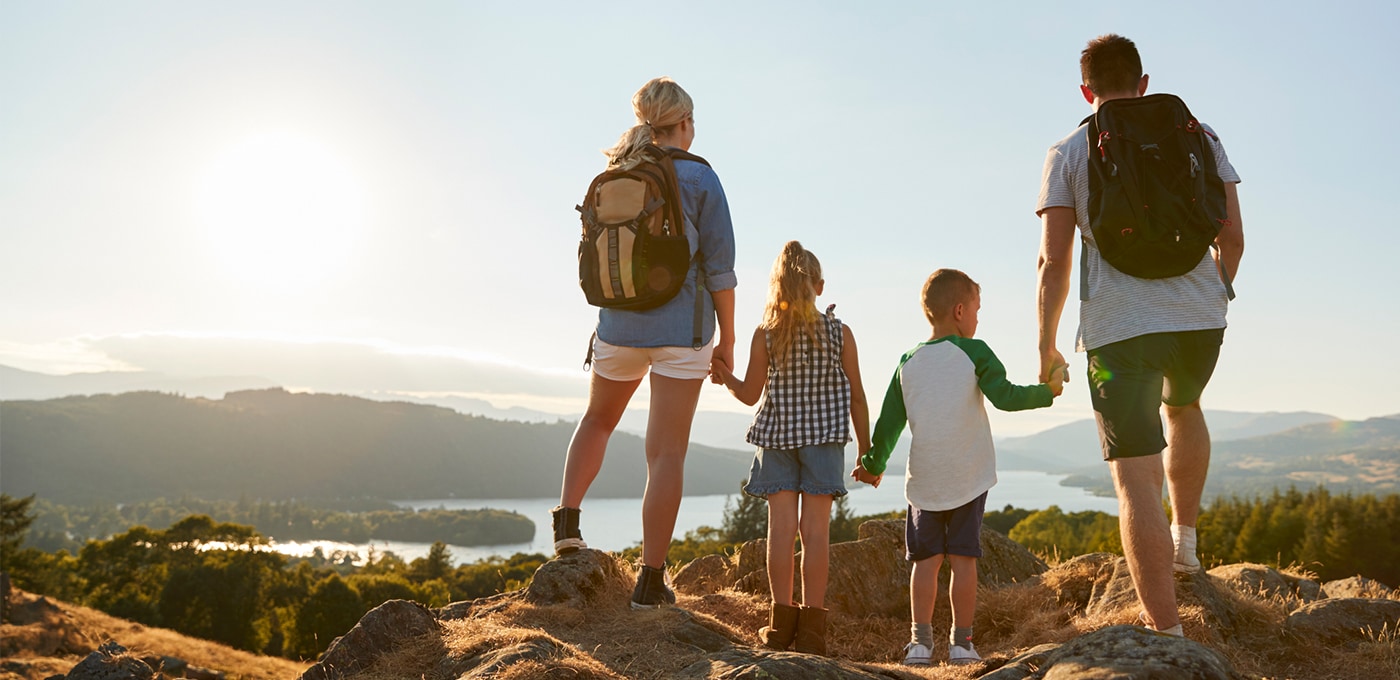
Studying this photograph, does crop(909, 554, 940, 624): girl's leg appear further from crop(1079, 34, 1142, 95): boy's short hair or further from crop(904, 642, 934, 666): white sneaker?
crop(1079, 34, 1142, 95): boy's short hair

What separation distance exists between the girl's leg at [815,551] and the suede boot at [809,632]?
51mm

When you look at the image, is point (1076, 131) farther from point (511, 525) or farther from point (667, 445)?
point (511, 525)

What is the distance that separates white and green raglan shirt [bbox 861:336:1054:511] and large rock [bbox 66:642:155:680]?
4953mm

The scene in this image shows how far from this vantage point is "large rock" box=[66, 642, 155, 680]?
5.47 meters

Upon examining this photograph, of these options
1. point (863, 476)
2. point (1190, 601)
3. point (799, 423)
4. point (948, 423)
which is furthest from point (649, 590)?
point (1190, 601)

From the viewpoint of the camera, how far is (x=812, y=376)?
16.1 ft

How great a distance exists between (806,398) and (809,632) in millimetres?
1242

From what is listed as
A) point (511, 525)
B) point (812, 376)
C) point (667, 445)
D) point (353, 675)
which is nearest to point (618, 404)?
point (667, 445)

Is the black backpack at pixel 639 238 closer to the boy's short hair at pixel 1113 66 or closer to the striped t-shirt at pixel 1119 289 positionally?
the striped t-shirt at pixel 1119 289

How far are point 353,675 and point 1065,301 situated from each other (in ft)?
12.2

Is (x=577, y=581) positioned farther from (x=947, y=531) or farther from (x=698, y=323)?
(x=947, y=531)

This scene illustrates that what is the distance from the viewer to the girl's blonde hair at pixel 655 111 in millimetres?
4770

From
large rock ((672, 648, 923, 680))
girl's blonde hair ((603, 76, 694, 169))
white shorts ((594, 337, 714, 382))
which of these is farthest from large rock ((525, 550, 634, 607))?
girl's blonde hair ((603, 76, 694, 169))

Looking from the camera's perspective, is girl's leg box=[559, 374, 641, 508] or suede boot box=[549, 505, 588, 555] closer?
girl's leg box=[559, 374, 641, 508]
